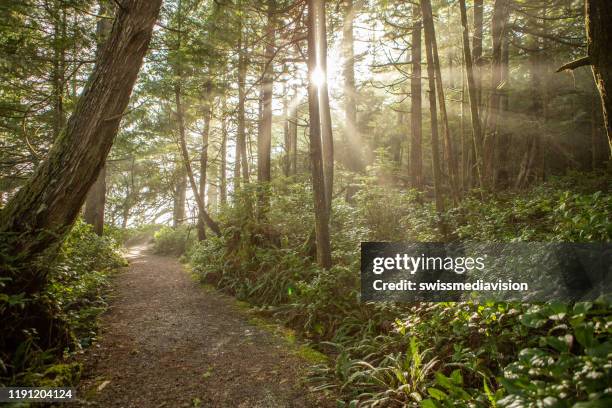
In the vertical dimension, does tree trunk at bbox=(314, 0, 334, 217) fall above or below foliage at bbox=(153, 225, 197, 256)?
above

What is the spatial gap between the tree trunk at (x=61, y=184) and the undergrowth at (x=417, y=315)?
11.5 ft

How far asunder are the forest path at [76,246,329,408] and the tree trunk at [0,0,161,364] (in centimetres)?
86

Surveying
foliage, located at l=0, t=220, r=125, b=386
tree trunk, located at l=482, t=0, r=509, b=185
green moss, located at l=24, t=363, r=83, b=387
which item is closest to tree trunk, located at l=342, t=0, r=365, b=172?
tree trunk, located at l=482, t=0, r=509, b=185

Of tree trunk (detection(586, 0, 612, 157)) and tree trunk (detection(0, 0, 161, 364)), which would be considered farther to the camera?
tree trunk (detection(0, 0, 161, 364))

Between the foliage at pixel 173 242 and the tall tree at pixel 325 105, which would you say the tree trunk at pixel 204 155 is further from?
the tall tree at pixel 325 105

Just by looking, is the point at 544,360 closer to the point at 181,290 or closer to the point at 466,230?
the point at 466,230

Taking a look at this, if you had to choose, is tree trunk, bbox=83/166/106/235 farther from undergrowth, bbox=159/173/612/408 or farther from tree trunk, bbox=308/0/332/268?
tree trunk, bbox=308/0/332/268

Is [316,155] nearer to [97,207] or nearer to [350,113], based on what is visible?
[350,113]

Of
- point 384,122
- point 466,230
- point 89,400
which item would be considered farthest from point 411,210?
point 384,122

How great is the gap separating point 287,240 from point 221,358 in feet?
13.2

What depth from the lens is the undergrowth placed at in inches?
90.9

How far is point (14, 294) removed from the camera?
3859mm

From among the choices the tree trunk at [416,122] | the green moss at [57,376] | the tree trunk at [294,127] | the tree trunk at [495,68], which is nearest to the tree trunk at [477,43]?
the tree trunk at [495,68]

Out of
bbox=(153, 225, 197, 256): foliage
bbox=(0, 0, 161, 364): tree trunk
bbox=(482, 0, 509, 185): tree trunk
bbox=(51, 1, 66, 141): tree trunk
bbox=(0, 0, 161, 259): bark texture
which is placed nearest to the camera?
bbox=(0, 0, 161, 364): tree trunk
